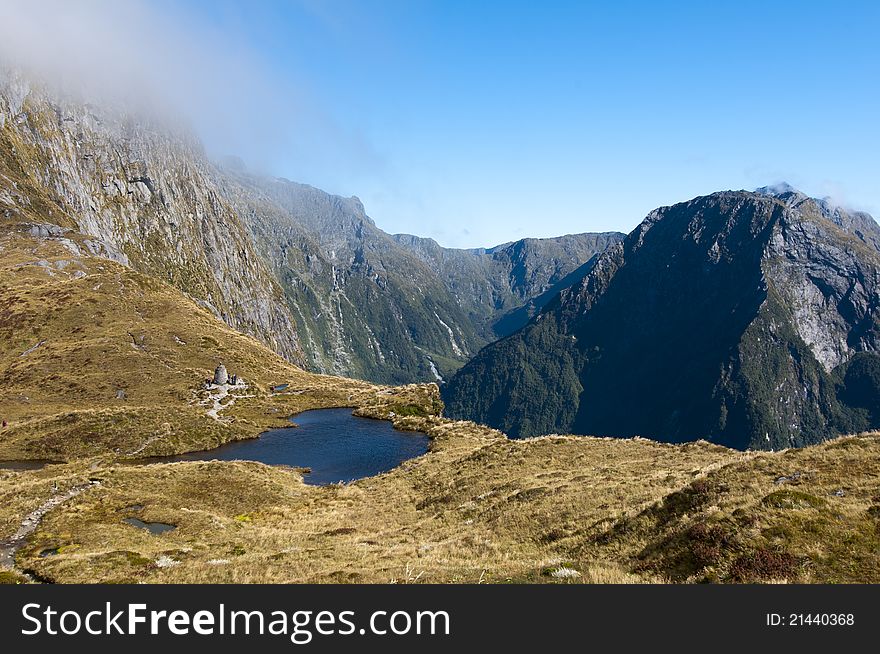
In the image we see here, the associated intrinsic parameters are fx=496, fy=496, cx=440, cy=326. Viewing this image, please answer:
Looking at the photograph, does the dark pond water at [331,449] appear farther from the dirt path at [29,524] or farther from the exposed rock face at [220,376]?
the dirt path at [29,524]

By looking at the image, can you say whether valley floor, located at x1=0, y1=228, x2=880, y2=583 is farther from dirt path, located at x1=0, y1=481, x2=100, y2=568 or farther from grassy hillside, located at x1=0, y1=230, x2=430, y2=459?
grassy hillside, located at x1=0, y1=230, x2=430, y2=459

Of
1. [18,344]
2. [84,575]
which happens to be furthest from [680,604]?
[18,344]

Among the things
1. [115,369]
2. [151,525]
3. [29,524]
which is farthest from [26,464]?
[115,369]

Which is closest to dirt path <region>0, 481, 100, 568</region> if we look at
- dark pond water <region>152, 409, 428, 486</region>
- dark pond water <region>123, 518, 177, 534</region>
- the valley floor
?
the valley floor

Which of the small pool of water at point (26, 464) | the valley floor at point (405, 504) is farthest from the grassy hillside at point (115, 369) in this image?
the small pool of water at point (26, 464)

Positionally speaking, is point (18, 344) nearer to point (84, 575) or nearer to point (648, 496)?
point (84, 575)

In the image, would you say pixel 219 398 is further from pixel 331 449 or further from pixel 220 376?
pixel 331 449

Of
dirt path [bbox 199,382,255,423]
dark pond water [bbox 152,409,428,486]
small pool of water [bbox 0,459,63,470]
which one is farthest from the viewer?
dirt path [bbox 199,382,255,423]
